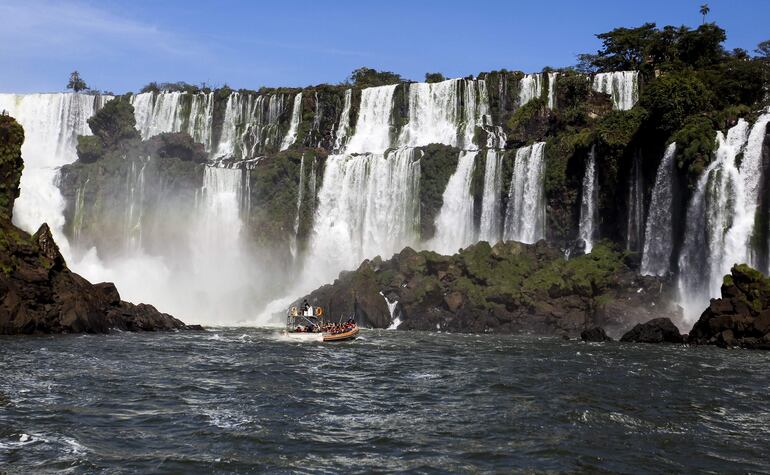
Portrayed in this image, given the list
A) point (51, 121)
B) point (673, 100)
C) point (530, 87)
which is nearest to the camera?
point (673, 100)

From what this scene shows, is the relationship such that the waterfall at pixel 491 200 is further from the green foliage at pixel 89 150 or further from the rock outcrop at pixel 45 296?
the green foliage at pixel 89 150

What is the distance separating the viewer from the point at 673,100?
58188 millimetres

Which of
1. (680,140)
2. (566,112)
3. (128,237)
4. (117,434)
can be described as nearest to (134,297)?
(128,237)

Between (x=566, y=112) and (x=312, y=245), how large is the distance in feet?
81.8

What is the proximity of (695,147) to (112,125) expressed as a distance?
5691 cm

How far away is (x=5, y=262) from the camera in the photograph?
139 feet

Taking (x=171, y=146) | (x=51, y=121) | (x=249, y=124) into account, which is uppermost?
(x=249, y=124)

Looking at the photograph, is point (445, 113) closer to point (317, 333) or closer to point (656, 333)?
point (656, 333)

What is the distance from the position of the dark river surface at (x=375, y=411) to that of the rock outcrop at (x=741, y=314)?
4.76 metres

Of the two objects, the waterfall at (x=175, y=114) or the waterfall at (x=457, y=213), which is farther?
the waterfall at (x=175, y=114)

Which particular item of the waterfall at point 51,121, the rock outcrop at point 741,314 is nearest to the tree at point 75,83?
the waterfall at point 51,121

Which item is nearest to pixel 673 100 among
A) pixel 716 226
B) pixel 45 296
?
pixel 716 226

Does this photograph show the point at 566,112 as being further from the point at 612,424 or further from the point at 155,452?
the point at 155,452

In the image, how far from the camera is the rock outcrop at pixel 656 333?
45406 millimetres
